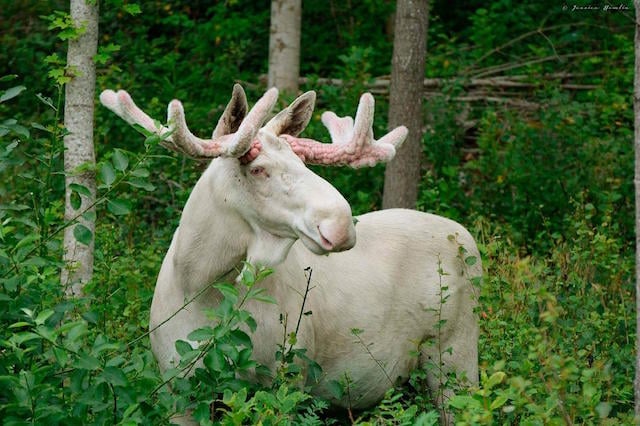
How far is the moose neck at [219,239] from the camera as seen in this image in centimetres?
511

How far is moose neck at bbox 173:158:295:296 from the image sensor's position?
5.11 m

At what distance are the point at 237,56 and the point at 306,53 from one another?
198cm

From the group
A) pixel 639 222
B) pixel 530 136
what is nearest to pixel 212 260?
pixel 639 222

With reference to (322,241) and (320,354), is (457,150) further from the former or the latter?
(322,241)

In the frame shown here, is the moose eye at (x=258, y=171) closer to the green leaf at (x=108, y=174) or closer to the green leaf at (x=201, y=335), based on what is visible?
the green leaf at (x=108, y=174)

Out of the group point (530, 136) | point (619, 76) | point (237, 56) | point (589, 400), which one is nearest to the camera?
point (589, 400)

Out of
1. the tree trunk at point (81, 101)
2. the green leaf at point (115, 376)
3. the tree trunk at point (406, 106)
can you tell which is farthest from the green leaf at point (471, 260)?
the tree trunk at point (406, 106)

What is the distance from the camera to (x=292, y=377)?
526cm

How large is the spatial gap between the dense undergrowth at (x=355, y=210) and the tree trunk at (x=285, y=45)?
1.70ft

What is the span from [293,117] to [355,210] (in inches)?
169

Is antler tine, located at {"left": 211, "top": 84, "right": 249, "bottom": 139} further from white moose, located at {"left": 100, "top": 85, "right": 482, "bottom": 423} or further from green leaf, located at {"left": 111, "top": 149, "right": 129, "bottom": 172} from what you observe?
green leaf, located at {"left": 111, "top": 149, "right": 129, "bottom": 172}

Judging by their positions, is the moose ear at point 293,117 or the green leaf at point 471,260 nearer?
the moose ear at point 293,117

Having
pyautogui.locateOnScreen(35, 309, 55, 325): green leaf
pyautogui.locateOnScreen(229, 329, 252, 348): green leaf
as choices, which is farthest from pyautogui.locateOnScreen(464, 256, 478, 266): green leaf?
pyautogui.locateOnScreen(35, 309, 55, 325): green leaf

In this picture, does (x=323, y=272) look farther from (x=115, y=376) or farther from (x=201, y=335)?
(x=115, y=376)
